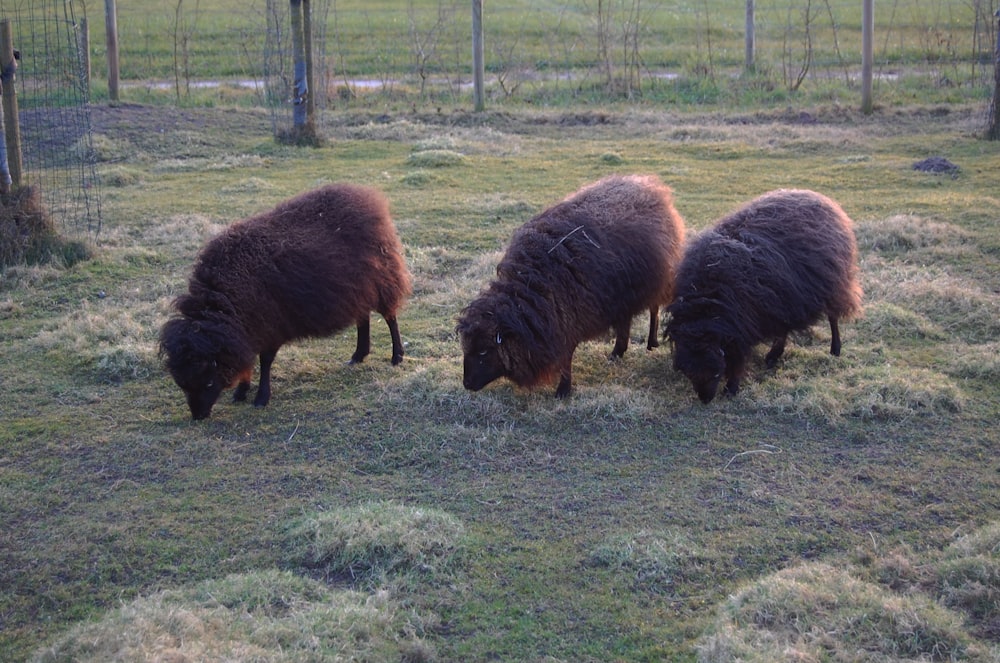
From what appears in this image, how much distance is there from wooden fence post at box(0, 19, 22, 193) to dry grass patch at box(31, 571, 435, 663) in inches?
285

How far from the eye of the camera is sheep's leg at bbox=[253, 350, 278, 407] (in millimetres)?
7188

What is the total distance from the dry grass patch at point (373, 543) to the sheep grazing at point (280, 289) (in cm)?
178

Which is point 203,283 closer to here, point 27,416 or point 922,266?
point 27,416

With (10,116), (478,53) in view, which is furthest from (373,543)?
(478,53)

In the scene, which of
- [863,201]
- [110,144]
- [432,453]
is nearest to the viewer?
[432,453]

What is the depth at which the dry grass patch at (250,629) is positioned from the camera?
163 inches

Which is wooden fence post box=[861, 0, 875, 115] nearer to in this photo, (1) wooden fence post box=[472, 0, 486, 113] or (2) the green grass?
(2) the green grass

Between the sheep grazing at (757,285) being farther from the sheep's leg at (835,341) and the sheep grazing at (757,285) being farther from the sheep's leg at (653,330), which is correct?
the sheep's leg at (653,330)

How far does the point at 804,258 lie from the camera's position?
7289mm

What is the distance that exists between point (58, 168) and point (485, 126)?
726 centimetres

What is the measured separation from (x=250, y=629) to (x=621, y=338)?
4.19 metres

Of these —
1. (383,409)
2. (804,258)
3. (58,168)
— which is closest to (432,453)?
(383,409)

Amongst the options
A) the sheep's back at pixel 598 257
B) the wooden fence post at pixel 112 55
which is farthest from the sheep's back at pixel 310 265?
the wooden fence post at pixel 112 55

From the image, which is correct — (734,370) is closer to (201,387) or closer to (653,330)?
(653,330)
